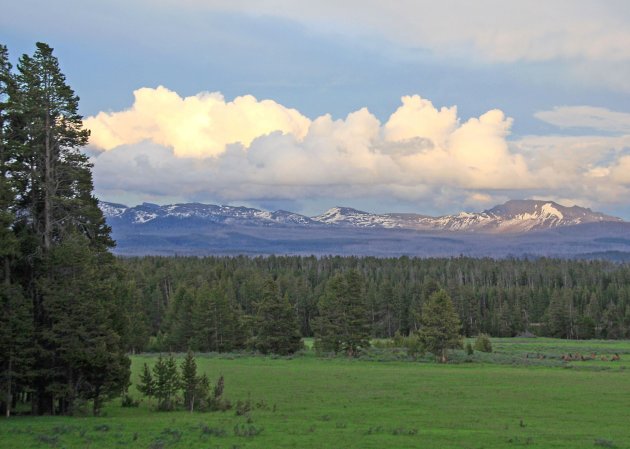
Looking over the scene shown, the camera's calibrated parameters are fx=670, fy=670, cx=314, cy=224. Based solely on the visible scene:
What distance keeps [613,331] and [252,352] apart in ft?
282

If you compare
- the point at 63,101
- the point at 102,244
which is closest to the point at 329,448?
the point at 102,244

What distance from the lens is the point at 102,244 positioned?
4303 cm

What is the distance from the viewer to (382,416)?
37.3 m

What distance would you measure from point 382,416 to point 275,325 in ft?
182

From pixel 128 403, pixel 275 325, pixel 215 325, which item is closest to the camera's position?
pixel 128 403

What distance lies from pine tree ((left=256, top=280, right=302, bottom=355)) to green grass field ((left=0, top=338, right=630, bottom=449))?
24.5m

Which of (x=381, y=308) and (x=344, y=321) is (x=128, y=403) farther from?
(x=381, y=308)

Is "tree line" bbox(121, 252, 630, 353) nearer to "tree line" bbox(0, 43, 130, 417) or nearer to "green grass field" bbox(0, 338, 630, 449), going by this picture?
"green grass field" bbox(0, 338, 630, 449)

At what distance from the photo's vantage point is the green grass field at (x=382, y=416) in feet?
94.2

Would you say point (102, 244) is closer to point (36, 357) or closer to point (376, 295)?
point (36, 357)

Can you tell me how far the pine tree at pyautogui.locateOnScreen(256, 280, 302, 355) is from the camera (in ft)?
300

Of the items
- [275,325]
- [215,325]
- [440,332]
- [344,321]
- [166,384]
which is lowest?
[215,325]

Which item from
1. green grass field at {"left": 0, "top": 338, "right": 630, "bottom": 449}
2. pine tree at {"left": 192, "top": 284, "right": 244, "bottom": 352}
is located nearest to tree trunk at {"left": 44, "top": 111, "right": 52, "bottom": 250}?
green grass field at {"left": 0, "top": 338, "right": 630, "bottom": 449}

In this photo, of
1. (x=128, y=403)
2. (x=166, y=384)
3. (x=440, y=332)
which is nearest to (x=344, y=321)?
(x=440, y=332)
